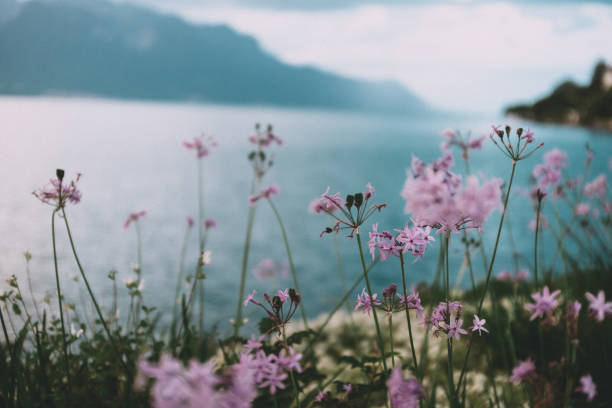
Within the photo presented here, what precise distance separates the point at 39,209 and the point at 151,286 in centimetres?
1014

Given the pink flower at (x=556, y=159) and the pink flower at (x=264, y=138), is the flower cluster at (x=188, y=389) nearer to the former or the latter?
the pink flower at (x=264, y=138)

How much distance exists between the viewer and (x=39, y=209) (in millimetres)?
20328

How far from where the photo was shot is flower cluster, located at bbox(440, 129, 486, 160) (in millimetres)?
2623

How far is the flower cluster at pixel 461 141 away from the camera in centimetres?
262

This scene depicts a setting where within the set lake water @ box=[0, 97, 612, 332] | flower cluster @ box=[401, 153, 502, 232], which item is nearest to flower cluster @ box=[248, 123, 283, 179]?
lake water @ box=[0, 97, 612, 332]

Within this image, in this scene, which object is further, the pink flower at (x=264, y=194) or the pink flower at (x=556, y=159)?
the pink flower at (x=556, y=159)

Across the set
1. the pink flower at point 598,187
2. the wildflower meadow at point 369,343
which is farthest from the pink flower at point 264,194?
the pink flower at point 598,187

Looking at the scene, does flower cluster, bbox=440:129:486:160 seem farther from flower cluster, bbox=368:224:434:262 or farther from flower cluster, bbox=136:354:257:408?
flower cluster, bbox=136:354:257:408

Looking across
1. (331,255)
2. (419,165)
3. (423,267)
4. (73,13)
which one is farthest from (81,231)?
(73,13)

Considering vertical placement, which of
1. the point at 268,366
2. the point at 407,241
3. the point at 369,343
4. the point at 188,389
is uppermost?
the point at 407,241

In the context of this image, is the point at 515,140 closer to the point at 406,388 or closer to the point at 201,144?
the point at 406,388

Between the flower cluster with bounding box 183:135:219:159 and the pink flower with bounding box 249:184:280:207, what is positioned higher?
the flower cluster with bounding box 183:135:219:159

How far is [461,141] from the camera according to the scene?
106 inches

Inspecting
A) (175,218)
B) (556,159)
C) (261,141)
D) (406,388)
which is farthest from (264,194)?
(175,218)
